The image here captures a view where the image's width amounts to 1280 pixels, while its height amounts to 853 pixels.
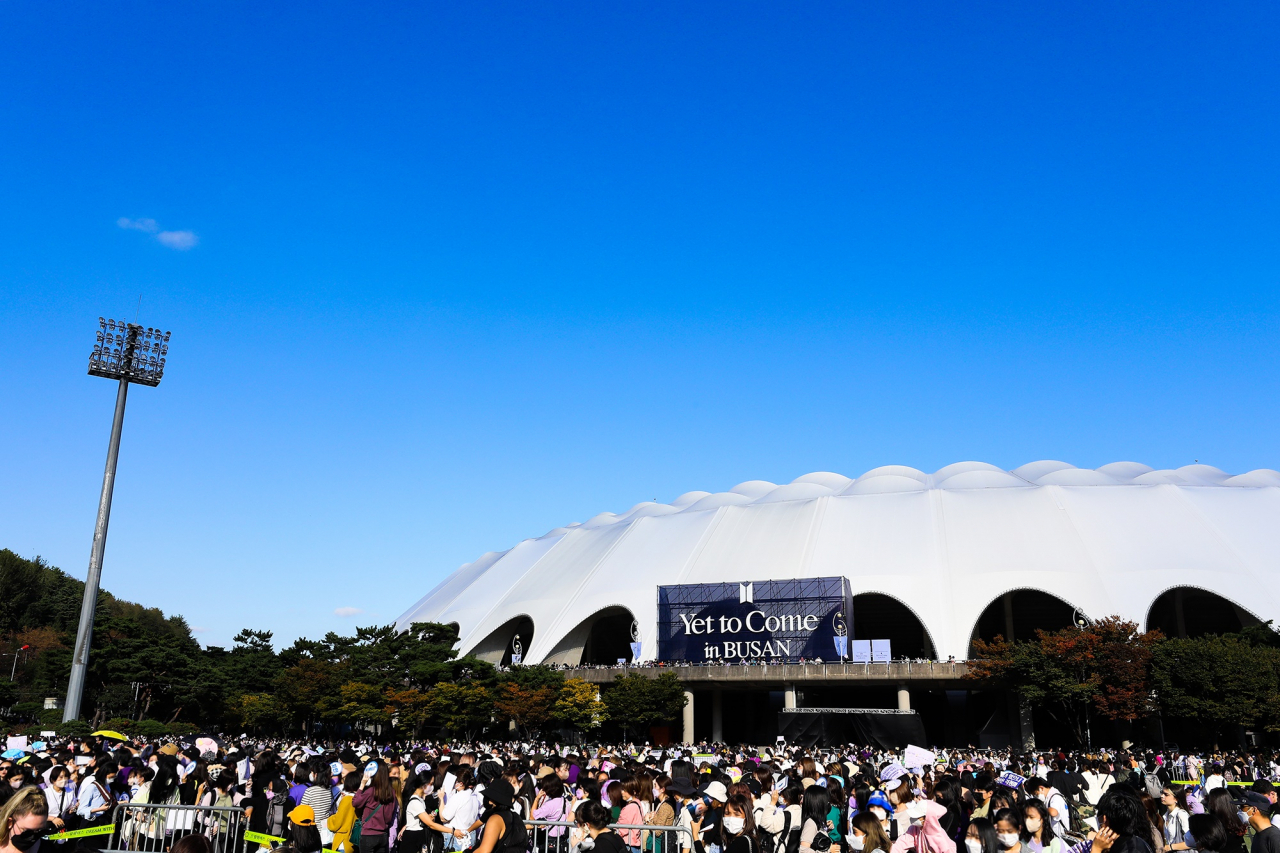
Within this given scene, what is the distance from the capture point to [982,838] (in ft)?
27.3

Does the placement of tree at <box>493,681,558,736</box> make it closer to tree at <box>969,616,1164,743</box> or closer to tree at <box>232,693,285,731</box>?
tree at <box>232,693,285,731</box>

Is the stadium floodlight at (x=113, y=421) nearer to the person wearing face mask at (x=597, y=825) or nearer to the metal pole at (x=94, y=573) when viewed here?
the metal pole at (x=94, y=573)

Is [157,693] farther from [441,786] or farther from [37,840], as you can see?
[37,840]

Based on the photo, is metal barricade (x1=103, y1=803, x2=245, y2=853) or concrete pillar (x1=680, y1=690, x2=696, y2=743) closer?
metal barricade (x1=103, y1=803, x2=245, y2=853)

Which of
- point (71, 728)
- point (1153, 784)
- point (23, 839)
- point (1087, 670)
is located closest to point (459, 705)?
point (71, 728)

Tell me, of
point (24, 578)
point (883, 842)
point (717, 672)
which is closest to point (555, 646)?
point (717, 672)

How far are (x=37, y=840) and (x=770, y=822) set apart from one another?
6.91m

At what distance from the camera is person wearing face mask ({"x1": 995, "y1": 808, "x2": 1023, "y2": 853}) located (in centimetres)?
714

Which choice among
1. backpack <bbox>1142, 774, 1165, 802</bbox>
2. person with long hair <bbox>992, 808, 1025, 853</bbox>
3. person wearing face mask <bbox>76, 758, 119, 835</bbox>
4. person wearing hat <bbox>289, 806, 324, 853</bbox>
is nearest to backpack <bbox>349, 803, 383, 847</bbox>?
person wearing hat <bbox>289, 806, 324, 853</bbox>

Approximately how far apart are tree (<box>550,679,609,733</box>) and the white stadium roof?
23.2 feet

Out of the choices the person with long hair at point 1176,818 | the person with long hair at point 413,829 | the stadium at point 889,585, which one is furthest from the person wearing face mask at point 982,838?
the stadium at point 889,585

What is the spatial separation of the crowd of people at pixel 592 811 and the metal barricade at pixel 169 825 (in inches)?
1.1

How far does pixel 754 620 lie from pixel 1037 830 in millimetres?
44995

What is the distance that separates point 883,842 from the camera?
7.92 meters
